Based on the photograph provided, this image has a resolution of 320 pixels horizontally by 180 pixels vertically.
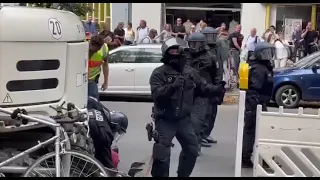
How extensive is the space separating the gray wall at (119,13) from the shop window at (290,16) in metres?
6.15

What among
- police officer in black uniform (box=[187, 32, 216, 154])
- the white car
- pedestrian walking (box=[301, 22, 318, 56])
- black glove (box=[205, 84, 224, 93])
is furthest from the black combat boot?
pedestrian walking (box=[301, 22, 318, 56])

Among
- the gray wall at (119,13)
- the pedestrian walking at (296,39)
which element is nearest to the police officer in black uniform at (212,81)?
the pedestrian walking at (296,39)

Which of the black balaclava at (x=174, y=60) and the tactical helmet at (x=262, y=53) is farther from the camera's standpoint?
the tactical helmet at (x=262, y=53)

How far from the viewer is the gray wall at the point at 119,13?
25500 millimetres

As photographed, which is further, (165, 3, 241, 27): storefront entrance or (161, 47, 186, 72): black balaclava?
(165, 3, 241, 27): storefront entrance

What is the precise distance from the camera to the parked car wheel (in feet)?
48.4

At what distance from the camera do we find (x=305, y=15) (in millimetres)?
24719

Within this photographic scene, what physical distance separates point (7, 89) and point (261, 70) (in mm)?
3721

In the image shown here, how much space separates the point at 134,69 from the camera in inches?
564

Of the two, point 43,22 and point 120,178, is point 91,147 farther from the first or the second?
point 43,22

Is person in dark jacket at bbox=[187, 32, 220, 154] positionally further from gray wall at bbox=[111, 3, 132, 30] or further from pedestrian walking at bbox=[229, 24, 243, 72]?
gray wall at bbox=[111, 3, 132, 30]

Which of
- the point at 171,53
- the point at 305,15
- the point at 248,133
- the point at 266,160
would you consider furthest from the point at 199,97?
the point at 305,15

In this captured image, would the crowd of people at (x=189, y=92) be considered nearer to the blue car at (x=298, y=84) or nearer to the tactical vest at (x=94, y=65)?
→ the tactical vest at (x=94, y=65)

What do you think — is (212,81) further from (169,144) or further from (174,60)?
(169,144)
